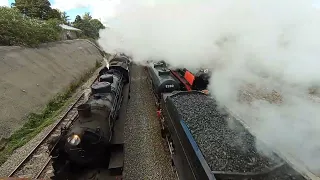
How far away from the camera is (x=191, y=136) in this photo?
18.3 feet

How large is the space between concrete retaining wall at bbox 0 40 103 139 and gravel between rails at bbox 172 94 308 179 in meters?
8.09

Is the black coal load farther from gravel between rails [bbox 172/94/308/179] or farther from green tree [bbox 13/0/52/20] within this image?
green tree [bbox 13/0/52/20]

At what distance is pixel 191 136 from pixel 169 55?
10424 millimetres

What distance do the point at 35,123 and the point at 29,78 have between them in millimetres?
5246

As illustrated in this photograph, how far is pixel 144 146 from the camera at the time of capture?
9.07 meters

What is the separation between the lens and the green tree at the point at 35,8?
1532 inches

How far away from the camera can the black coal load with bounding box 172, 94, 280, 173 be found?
15.1 ft

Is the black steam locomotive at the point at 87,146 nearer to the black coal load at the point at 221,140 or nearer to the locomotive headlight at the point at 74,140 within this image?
the locomotive headlight at the point at 74,140

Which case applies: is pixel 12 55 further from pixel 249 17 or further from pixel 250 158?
pixel 250 158

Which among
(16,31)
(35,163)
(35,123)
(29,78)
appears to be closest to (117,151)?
(35,163)

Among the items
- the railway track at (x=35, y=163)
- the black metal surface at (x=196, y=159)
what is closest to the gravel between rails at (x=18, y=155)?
the railway track at (x=35, y=163)

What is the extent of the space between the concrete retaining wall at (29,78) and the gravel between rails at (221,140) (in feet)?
26.6

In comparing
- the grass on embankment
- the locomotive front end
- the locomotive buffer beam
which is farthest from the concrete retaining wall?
the locomotive front end

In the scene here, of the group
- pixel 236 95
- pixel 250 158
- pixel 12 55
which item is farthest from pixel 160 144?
pixel 12 55
